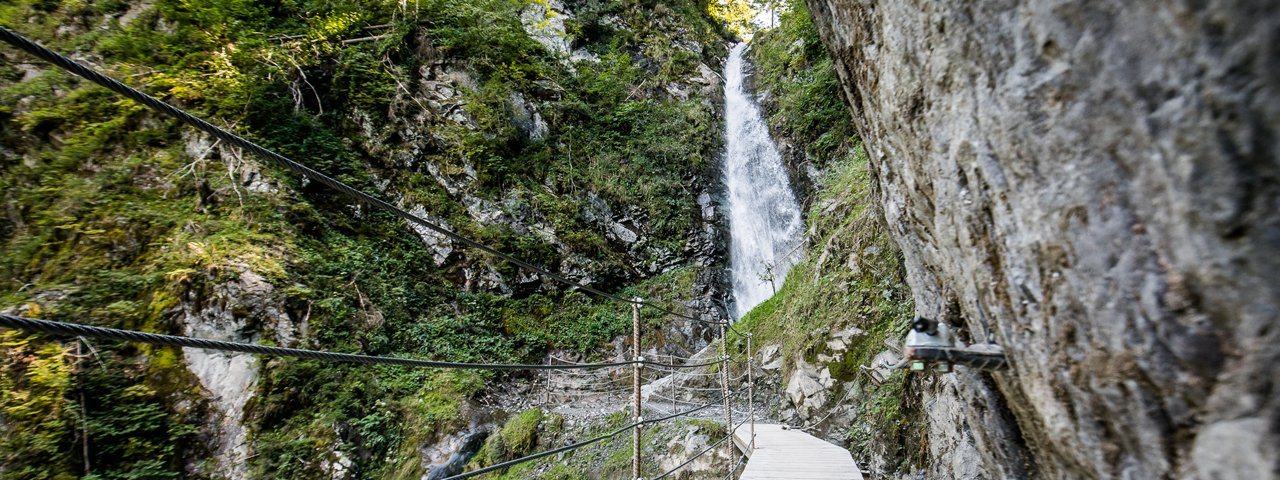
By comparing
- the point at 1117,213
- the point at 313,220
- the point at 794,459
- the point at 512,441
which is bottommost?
the point at 512,441

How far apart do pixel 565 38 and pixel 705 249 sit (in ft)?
27.9

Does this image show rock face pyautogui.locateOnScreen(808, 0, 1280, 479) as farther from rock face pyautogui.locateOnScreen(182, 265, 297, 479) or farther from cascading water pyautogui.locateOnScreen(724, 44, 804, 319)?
cascading water pyautogui.locateOnScreen(724, 44, 804, 319)

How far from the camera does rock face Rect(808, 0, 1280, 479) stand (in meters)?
0.82

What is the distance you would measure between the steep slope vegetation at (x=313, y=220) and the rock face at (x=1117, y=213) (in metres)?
7.98

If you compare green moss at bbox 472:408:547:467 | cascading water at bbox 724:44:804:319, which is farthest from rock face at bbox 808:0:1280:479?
cascading water at bbox 724:44:804:319

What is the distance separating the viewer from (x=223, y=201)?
24.7 ft

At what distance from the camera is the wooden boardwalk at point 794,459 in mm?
4125

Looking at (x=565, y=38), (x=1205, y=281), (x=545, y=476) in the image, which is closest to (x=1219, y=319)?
(x=1205, y=281)

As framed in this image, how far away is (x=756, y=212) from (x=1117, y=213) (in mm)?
12913

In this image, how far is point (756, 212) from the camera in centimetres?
1366

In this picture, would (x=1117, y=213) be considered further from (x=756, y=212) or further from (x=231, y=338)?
(x=756, y=212)

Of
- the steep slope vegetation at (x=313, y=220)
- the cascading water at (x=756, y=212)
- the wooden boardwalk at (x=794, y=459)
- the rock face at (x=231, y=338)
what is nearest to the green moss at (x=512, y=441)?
the steep slope vegetation at (x=313, y=220)

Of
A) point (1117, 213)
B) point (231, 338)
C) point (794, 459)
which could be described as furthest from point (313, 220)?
point (1117, 213)

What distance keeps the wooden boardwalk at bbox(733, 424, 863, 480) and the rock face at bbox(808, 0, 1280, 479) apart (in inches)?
105
